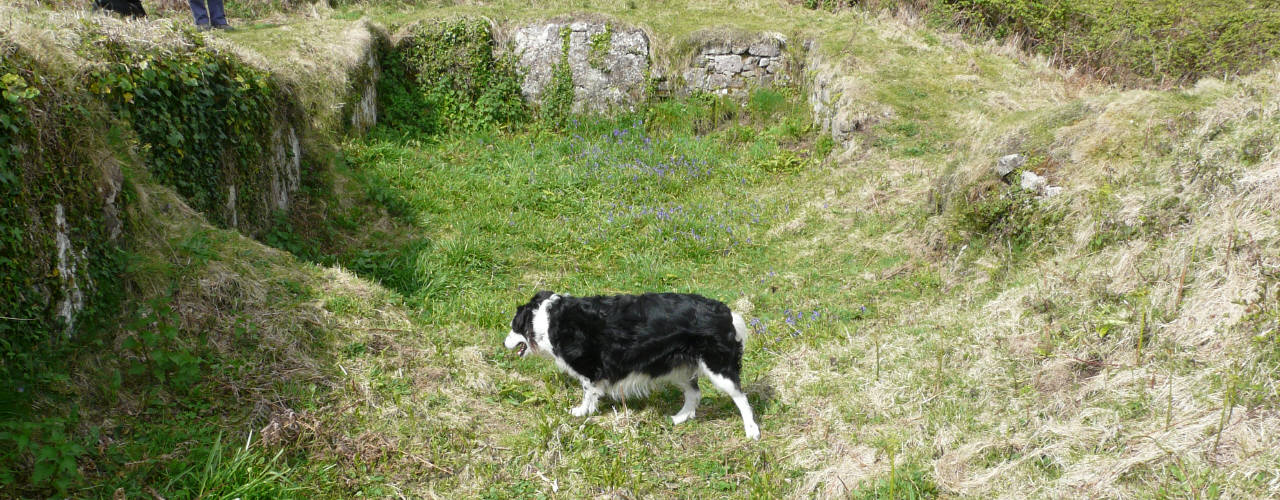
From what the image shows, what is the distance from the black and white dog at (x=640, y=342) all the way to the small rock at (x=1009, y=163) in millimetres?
3817

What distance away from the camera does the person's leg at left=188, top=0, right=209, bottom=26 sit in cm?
977

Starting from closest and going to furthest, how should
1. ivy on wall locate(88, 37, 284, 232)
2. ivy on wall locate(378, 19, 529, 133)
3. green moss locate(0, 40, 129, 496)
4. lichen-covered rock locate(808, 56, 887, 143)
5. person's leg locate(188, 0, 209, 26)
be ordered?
1. green moss locate(0, 40, 129, 496)
2. ivy on wall locate(88, 37, 284, 232)
3. person's leg locate(188, 0, 209, 26)
4. lichen-covered rock locate(808, 56, 887, 143)
5. ivy on wall locate(378, 19, 529, 133)

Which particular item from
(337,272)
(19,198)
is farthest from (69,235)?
(337,272)

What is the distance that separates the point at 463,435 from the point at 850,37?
35.8 ft

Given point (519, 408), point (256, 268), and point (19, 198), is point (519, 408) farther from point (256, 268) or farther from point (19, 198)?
point (19, 198)

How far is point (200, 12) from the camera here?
9859 millimetres

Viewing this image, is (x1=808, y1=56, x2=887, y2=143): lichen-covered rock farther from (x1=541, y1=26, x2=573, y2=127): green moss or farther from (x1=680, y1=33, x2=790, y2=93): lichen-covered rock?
(x1=541, y1=26, x2=573, y2=127): green moss

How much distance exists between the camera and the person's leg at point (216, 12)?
32.9 feet

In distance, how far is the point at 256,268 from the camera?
4723 mm

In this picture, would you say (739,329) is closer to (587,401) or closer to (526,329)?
(587,401)

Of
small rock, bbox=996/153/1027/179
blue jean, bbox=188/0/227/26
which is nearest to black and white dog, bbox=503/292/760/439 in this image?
small rock, bbox=996/153/1027/179

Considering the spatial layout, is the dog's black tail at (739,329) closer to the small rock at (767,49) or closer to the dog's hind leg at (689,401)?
the dog's hind leg at (689,401)

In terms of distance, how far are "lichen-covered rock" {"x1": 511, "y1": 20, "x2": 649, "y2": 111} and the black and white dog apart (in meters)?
8.44

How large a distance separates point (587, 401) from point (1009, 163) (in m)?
4.82
